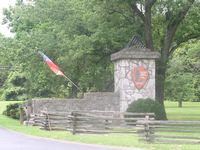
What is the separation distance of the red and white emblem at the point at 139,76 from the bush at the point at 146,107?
1.81 metres

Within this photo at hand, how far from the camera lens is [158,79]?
37.1m

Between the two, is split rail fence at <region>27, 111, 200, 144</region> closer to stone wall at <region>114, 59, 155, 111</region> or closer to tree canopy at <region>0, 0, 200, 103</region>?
stone wall at <region>114, 59, 155, 111</region>

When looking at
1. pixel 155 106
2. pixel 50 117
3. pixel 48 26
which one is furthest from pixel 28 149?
pixel 48 26

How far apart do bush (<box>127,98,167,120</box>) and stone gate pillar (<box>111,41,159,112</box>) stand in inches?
65.4

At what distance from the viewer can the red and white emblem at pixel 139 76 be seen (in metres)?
33.0

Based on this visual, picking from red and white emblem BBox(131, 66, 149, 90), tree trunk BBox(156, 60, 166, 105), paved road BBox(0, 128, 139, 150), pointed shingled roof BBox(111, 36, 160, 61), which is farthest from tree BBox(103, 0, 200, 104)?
paved road BBox(0, 128, 139, 150)

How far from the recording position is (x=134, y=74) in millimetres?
33031

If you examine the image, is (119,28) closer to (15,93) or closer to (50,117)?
(50,117)

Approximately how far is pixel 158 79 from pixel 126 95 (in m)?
4.70

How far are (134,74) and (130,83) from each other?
56cm

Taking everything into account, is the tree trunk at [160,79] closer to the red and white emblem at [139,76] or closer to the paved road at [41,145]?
the red and white emblem at [139,76]

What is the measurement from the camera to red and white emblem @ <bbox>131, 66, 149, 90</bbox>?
3300 centimetres

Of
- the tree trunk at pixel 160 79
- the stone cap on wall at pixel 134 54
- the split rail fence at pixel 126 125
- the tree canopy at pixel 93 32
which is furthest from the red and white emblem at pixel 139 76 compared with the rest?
the tree canopy at pixel 93 32

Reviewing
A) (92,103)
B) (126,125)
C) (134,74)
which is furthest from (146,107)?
(92,103)
